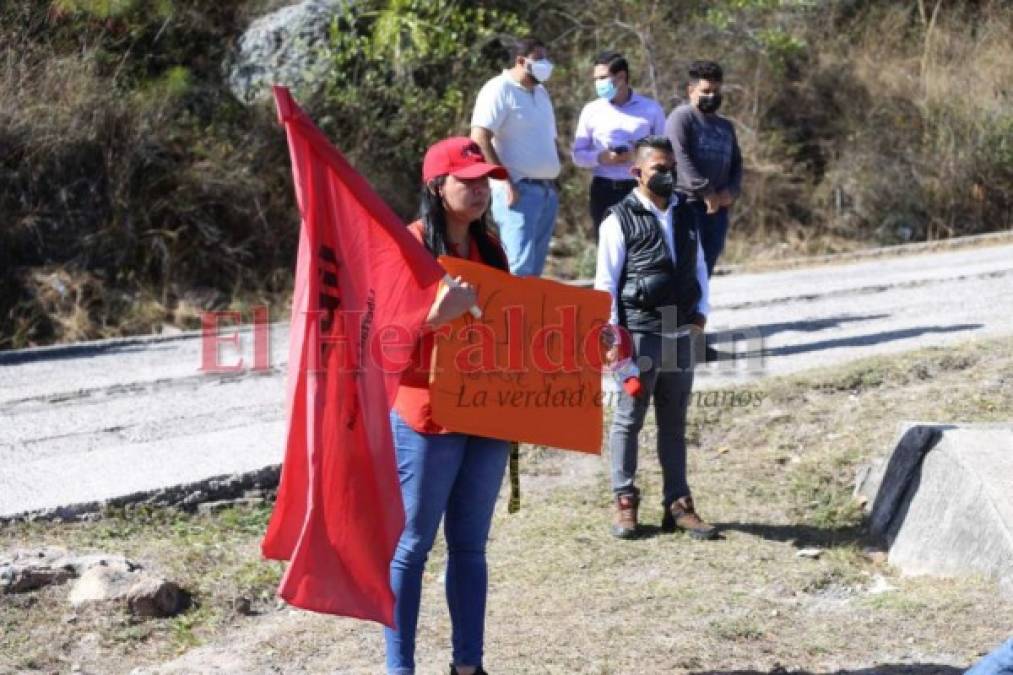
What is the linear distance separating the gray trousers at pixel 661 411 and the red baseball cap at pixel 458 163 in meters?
1.92

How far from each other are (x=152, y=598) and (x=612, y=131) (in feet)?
14.5

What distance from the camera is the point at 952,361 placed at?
8.90m

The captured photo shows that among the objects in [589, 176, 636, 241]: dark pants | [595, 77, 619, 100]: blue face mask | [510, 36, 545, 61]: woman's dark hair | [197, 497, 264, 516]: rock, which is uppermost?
[510, 36, 545, 61]: woman's dark hair

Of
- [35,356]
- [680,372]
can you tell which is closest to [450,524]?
[680,372]

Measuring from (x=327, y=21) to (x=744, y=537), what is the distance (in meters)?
10.5

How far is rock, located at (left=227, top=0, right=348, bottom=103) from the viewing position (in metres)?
15.2

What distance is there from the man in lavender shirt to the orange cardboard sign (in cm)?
350

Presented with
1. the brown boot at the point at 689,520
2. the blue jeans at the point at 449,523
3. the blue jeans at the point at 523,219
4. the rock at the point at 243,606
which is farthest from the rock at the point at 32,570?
the blue jeans at the point at 523,219

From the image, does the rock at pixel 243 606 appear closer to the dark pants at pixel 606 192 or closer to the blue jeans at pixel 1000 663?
the blue jeans at pixel 1000 663

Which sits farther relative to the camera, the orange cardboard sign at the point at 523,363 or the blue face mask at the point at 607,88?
the blue face mask at the point at 607,88

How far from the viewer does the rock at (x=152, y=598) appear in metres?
5.86

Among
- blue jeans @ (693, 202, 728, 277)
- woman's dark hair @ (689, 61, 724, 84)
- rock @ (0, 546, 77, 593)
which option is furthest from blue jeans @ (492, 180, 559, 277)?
rock @ (0, 546, 77, 593)

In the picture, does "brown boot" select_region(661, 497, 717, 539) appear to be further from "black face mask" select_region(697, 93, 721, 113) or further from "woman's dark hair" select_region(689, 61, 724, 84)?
"woman's dark hair" select_region(689, 61, 724, 84)

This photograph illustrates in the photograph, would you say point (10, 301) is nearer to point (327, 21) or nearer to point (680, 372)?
point (327, 21)
